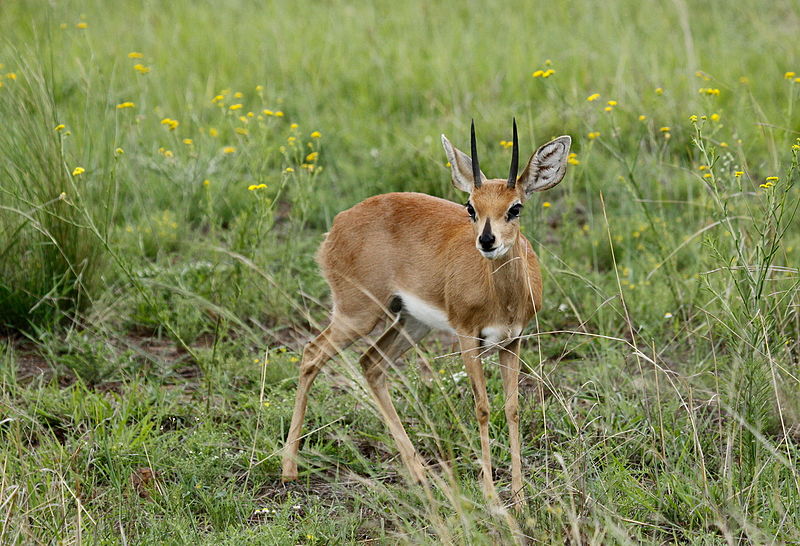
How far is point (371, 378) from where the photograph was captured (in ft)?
16.6

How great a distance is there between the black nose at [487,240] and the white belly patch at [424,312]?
73 centimetres

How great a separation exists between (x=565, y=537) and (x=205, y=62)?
20.7 ft

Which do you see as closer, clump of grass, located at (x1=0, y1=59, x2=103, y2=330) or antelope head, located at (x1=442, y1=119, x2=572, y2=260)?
antelope head, located at (x1=442, y1=119, x2=572, y2=260)

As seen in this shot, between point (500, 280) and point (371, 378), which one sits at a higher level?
point (500, 280)

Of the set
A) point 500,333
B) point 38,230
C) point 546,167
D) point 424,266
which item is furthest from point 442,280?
point 38,230

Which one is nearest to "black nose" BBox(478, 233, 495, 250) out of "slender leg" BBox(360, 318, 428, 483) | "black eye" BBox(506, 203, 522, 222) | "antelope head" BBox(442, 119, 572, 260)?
"antelope head" BBox(442, 119, 572, 260)

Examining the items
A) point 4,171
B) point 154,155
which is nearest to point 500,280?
point 4,171

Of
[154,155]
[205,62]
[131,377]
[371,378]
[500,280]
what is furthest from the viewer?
[205,62]

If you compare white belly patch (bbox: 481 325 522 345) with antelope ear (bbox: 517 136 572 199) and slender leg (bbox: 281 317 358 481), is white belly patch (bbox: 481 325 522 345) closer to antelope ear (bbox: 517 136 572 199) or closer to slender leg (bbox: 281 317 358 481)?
antelope ear (bbox: 517 136 572 199)

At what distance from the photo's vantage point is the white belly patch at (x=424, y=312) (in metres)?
4.70

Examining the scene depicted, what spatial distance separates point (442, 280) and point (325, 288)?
70.5 inches

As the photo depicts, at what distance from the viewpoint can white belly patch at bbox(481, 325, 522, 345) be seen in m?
4.48

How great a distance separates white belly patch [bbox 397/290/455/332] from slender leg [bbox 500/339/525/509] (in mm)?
269

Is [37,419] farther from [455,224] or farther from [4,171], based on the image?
[455,224]
